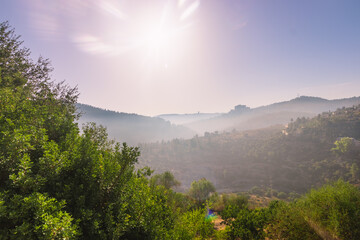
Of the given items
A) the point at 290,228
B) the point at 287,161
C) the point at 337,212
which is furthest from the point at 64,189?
the point at 287,161

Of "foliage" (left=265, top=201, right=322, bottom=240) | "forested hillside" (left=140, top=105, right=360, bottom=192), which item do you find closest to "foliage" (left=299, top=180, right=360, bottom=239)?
"foliage" (left=265, top=201, right=322, bottom=240)

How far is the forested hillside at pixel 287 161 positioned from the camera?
112000 mm

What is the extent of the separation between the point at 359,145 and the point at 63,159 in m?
200

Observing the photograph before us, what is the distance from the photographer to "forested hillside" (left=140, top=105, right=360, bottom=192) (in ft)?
367

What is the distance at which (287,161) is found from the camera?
141625mm

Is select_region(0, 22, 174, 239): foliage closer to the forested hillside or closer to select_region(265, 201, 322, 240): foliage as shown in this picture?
select_region(265, 201, 322, 240): foliage

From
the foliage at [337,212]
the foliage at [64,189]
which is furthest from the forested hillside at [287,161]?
the foliage at [64,189]

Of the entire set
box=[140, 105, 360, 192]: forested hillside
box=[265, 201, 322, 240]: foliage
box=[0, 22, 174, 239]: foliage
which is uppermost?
box=[0, 22, 174, 239]: foliage

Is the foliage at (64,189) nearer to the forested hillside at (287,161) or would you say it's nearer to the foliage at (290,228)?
the foliage at (290,228)

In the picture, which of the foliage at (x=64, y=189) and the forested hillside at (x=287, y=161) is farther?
the forested hillside at (x=287, y=161)

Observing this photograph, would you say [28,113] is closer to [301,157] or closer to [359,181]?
[359,181]

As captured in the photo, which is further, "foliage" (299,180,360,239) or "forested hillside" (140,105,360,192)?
"forested hillside" (140,105,360,192)

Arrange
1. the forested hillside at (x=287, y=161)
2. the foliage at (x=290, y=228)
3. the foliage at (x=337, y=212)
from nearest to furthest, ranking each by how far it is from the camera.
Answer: the foliage at (x=337, y=212), the foliage at (x=290, y=228), the forested hillside at (x=287, y=161)

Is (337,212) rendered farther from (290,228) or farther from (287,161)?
(287,161)
